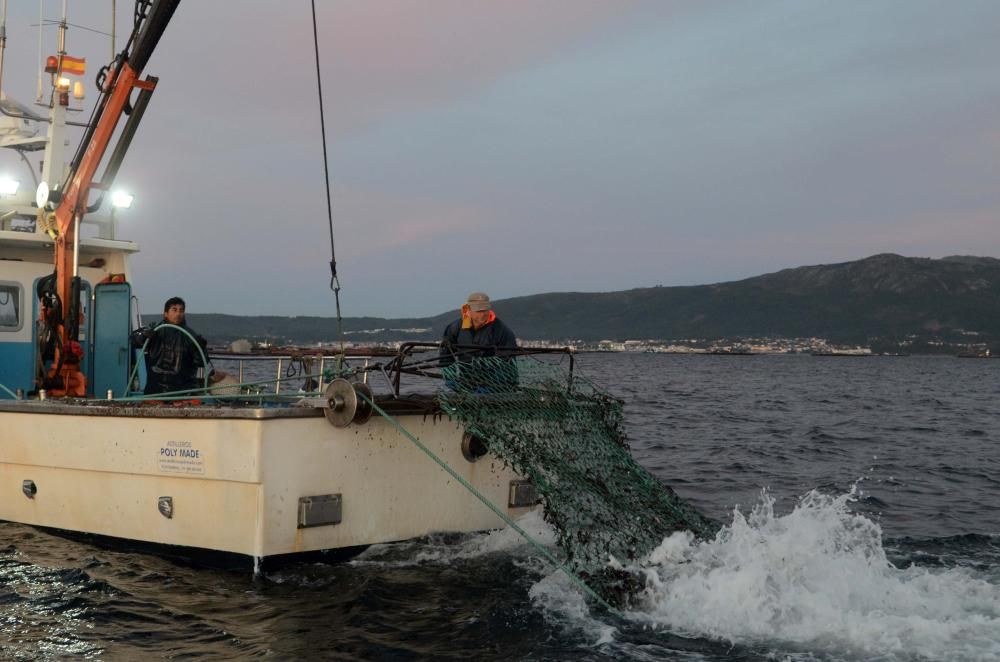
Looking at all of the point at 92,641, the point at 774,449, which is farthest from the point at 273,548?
the point at 774,449

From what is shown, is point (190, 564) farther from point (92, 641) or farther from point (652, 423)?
point (652, 423)

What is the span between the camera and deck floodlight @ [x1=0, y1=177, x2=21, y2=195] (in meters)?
11.9

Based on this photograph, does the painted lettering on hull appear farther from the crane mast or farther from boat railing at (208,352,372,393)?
the crane mast

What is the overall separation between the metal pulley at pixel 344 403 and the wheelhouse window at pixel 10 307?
5.65 metres

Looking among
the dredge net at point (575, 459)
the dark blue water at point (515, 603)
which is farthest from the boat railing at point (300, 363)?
the dark blue water at point (515, 603)

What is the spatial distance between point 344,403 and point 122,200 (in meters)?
5.57

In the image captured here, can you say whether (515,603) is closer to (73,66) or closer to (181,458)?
(181,458)

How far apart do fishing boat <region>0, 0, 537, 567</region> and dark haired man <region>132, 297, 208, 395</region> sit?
380 mm

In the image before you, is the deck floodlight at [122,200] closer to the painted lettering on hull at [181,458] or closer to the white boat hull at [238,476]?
the white boat hull at [238,476]

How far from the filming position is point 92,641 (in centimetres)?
705

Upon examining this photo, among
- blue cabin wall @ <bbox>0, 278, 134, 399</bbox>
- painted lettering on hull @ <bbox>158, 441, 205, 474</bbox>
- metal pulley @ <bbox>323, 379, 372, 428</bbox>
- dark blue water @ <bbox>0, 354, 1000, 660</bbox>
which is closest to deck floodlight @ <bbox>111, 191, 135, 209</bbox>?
blue cabin wall @ <bbox>0, 278, 134, 399</bbox>

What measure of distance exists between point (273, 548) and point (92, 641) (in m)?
1.51

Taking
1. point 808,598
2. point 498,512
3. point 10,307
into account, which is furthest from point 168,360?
point 808,598

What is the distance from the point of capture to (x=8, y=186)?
1188cm
